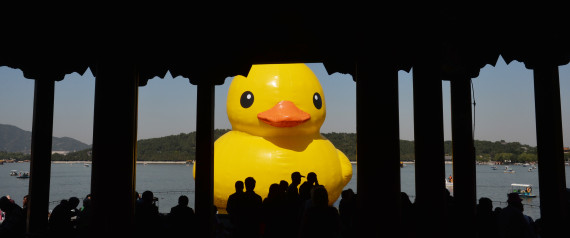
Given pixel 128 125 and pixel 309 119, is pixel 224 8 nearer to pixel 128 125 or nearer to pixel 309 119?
pixel 128 125

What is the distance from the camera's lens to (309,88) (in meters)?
12.0

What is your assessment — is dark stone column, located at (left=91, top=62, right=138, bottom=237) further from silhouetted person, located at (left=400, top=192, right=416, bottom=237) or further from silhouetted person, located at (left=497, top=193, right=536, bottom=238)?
silhouetted person, located at (left=497, top=193, right=536, bottom=238)

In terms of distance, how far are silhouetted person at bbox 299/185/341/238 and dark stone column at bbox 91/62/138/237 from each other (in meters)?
1.52

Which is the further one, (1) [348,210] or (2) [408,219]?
(1) [348,210]

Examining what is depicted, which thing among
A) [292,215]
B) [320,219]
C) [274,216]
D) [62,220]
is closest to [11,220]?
[62,220]

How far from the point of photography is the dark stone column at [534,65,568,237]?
16.6 feet

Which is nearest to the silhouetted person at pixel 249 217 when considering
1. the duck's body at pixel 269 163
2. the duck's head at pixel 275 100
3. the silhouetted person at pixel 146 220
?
the silhouetted person at pixel 146 220

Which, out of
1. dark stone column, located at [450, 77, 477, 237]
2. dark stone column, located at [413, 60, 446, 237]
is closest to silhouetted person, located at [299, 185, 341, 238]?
dark stone column, located at [413, 60, 446, 237]

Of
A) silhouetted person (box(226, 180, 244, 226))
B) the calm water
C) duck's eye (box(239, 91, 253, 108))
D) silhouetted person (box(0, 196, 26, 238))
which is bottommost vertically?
the calm water

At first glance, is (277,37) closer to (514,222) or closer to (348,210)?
(348,210)

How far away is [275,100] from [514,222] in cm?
789

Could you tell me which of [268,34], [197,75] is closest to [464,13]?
[268,34]

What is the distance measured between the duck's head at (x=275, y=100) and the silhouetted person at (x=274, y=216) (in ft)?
20.8

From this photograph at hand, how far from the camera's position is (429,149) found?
4.20 meters
